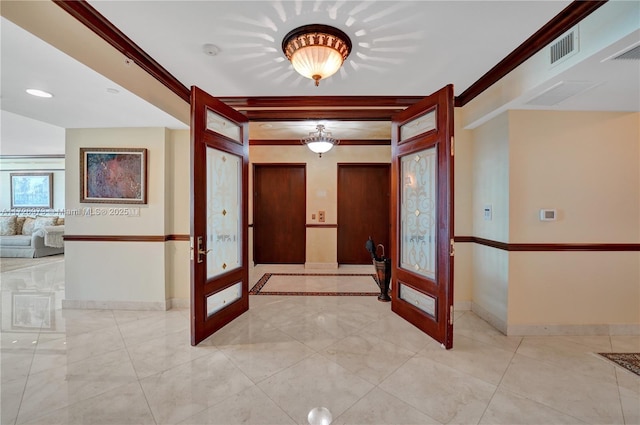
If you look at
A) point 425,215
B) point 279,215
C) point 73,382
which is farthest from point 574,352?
point 279,215

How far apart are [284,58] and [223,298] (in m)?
2.50

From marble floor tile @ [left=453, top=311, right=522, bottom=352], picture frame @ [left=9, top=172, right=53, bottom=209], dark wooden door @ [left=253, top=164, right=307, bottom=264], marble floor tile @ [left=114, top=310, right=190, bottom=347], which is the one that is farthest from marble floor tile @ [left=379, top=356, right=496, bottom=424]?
picture frame @ [left=9, top=172, right=53, bottom=209]

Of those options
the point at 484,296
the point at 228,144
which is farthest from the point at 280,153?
the point at 484,296

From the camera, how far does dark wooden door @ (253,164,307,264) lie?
5684 mm

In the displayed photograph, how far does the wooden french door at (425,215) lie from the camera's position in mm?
2449

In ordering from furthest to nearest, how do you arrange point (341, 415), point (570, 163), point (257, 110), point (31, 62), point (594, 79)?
point (257, 110) → point (570, 163) → point (594, 79) → point (31, 62) → point (341, 415)

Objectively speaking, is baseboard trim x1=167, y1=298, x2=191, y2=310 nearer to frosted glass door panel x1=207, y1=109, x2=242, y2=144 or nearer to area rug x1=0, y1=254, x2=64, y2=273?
frosted glass door panel x1=207, y1=109, x2=242, y2=144

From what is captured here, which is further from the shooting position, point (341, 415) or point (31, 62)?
point (31, 62)

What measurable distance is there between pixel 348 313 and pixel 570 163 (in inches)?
111

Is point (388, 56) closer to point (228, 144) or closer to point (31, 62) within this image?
point (228, 144)

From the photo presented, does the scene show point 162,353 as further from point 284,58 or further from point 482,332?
point 482,332

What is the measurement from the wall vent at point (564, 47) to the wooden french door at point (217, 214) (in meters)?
2.87

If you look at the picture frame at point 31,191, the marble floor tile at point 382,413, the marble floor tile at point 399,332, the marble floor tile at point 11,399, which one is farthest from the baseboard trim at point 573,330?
the picture frame at point 31,191

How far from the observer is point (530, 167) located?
106 inches
